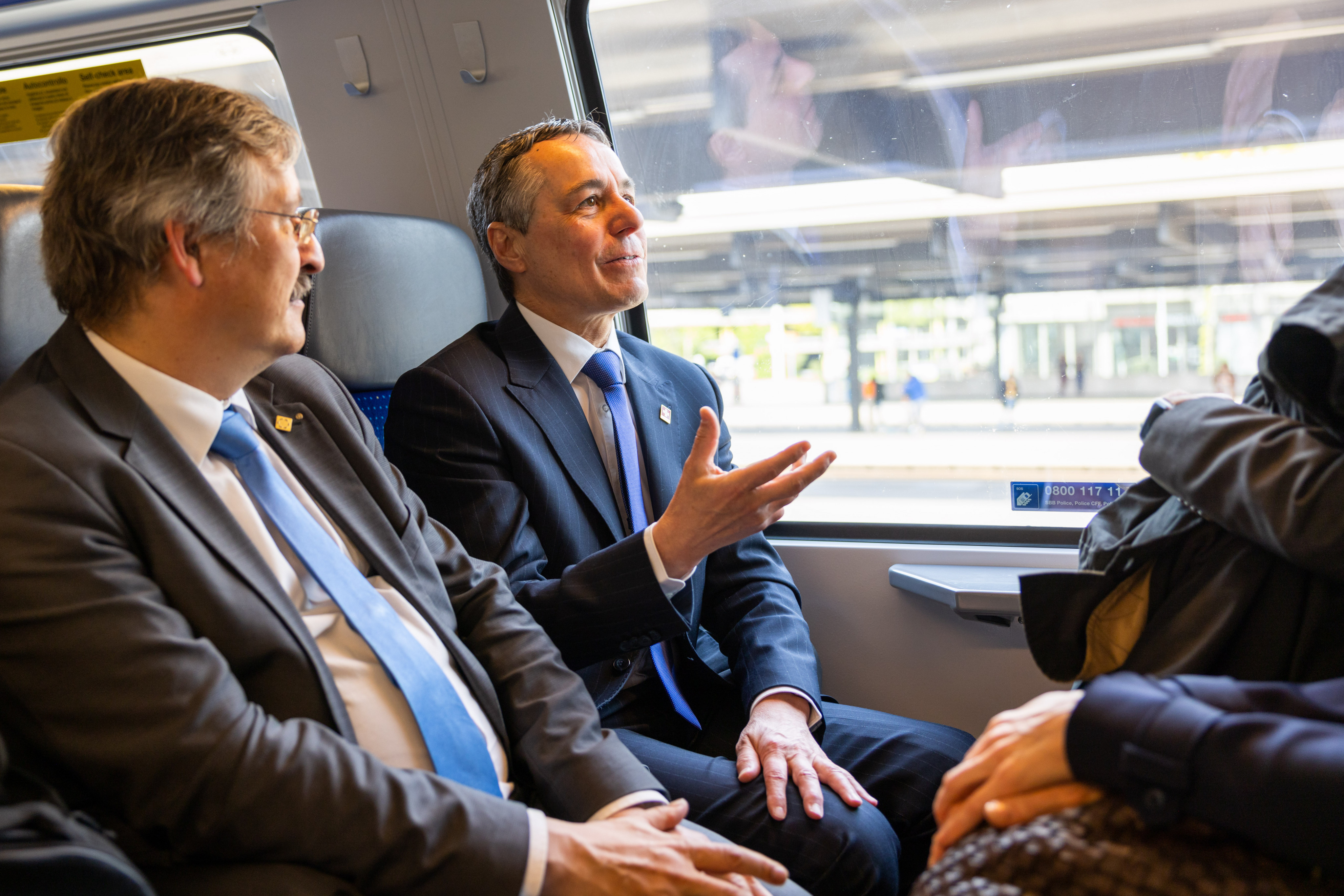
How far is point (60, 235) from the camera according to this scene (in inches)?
51.8

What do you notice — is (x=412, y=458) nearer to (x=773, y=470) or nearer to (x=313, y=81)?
(x=773, y=470)

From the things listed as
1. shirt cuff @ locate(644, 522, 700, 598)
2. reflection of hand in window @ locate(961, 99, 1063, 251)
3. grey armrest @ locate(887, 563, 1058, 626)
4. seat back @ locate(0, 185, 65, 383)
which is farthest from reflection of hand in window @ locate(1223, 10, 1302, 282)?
seat back @ locate(0, 185, 65, 383)

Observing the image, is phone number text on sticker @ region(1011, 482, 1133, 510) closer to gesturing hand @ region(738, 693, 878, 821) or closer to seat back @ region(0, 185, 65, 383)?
gesturing hand @ region(738, 693, 878, 821)

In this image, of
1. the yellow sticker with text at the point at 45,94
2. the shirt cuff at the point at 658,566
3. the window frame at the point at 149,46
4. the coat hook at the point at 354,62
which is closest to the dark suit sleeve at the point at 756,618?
the shirt cuff at the point at 658,566

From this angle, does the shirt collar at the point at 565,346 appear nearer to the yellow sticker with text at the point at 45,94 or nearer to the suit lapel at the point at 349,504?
the suit lapel at the point at 349,504

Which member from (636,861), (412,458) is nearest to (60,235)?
(412,458)

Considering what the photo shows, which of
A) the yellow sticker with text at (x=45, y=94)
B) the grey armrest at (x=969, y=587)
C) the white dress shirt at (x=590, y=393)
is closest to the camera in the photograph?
the white dress shirt at (x=590, y=393)

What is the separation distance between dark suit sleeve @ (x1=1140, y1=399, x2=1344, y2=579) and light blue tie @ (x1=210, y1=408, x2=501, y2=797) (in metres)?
1.12

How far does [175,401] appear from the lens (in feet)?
4.33

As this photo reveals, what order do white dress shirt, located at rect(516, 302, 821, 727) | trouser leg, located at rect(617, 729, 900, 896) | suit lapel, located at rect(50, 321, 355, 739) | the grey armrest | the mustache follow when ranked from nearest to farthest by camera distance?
suit lapel, located at rect(50, 321, 355, 739), the mustache, trouser leg, located at rect(617, 729, 900, 896), white dress shirt, located at rect(516, 302, 821, 727), the grey armrest

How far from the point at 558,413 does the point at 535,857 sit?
105 cm

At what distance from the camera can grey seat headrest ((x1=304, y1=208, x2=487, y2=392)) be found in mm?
2105

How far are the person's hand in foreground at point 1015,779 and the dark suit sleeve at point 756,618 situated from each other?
0.77 m

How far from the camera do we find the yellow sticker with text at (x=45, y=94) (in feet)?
9.75
